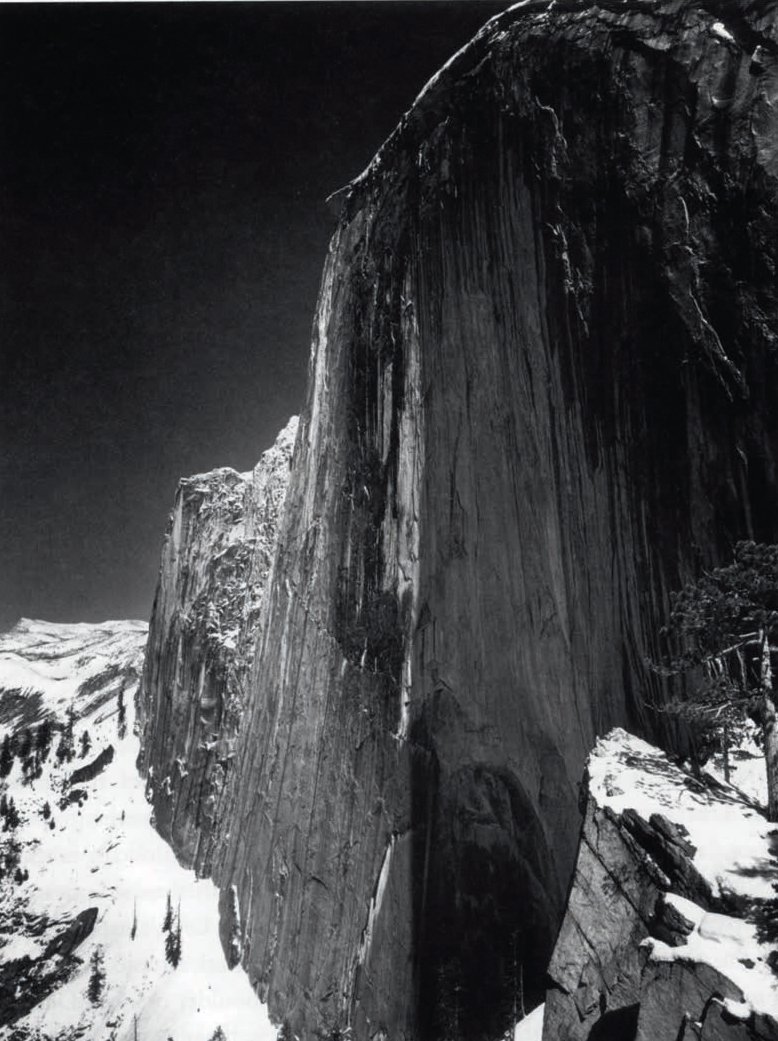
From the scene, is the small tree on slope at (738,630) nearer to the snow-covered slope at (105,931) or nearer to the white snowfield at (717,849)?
the white snowfield at (717,849)

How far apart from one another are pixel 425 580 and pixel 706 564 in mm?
9341

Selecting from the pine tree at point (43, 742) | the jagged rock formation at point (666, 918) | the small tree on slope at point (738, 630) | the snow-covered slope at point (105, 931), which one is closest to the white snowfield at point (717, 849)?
the jagged rock formation at point (666, 918)

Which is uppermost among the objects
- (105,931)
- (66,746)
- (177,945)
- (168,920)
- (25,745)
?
(25,745)

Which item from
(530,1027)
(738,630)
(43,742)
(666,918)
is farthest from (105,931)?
(43,742)

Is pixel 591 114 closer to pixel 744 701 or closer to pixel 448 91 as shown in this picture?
pixel 448 91

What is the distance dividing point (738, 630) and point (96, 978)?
56494 millimetres

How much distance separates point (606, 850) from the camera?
12.4m

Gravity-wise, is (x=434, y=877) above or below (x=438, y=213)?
below

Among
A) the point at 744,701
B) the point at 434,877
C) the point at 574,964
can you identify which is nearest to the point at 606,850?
the point at 574,964

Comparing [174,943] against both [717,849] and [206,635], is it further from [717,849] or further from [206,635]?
[717,849]

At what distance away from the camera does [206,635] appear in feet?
204

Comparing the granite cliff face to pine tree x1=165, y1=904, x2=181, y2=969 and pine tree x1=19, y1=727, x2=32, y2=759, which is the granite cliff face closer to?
pine tree x1=165, y1=904, x2=181, y2=969

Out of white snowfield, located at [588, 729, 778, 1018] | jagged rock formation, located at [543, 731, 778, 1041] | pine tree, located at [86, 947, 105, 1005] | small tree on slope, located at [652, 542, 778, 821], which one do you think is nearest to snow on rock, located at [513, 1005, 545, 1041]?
jagged rock formation, located at [543, 731, 778, 1041]

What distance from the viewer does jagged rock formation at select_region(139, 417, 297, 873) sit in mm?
54531
